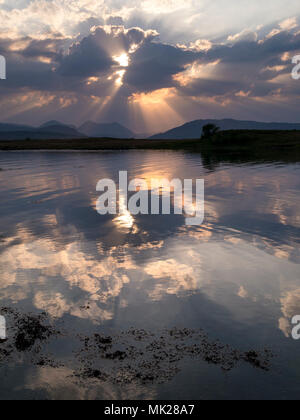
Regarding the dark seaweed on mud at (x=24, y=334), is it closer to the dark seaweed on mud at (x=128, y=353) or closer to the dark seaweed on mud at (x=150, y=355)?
the dark seaweed on mud at (x=128, y=353)

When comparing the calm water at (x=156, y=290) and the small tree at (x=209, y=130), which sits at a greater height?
→ the small tree at (x=209, y=130)

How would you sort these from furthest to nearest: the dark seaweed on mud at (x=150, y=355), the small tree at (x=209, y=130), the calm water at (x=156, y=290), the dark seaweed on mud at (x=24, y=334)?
the small tree at (x=209, y=130)
the dark seaweed on mud at (x=24, y=334)
the dark seaweed on mud at (x=150, y=355)
the calm water at (x=156, y=290)

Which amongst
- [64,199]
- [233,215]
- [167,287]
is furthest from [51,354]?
[64,199]

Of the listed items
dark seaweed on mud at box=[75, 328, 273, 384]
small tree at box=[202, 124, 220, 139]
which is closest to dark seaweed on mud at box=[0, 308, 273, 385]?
dark seaweed on mud at box=[75, 328, 273, 384]

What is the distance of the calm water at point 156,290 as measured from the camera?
7051 mm

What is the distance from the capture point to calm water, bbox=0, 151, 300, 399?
7051mm

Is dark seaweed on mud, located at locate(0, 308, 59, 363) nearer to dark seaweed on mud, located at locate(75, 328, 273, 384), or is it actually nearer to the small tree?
dark seaweed on mud, located at locate(75, 328, 273, 384)

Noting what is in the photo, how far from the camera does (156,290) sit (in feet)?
36.3

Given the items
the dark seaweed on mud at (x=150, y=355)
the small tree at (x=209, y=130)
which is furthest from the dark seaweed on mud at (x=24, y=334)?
the small tree at (x=209, y=130)

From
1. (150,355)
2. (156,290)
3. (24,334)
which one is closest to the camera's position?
(150,355)

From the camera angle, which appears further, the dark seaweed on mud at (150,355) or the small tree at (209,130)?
the small tree at (209,130)

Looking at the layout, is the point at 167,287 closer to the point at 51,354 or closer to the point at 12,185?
the point at 51,354

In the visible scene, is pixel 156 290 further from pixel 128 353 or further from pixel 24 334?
pixel 24 334

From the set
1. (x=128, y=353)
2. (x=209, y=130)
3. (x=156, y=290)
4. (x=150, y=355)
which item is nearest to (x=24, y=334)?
(x=128, y=353)
